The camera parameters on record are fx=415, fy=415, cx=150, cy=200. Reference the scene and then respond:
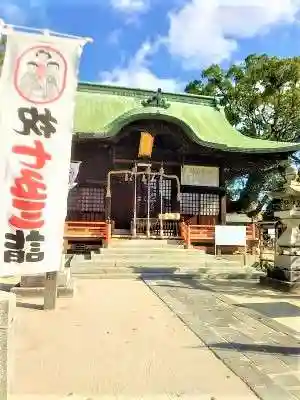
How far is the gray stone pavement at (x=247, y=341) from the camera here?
13.3ft

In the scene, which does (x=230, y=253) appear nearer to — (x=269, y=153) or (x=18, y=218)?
(x=269, y=153)

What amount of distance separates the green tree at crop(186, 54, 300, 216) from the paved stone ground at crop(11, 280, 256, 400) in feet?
67.9

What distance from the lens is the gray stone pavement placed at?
13.3 feet

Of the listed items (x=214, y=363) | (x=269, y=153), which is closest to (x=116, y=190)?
(x=269, y=153)

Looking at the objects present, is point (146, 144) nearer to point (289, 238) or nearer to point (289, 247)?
point (289, 238)

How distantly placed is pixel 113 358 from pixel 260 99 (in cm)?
2625

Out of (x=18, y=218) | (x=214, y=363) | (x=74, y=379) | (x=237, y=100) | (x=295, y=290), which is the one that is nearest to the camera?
(x=18, y=218)

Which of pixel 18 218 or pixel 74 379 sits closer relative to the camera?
pixel 18 218

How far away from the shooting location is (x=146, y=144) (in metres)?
19.2

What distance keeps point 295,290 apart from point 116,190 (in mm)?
12426

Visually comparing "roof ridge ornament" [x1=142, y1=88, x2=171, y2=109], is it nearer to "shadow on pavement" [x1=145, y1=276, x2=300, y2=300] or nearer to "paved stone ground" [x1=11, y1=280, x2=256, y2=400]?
"shadow on pavement" [x1=145, y1=276, x2=300, y2=300]

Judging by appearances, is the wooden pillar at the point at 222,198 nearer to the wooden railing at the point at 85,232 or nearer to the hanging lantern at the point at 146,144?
the hanging lantern at the point at 146,144

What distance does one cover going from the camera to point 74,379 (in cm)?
405

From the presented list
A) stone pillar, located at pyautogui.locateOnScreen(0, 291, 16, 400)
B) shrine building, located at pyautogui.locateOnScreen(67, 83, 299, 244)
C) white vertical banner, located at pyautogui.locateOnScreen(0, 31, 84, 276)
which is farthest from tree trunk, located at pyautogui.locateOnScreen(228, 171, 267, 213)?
stone pillar, located at pyautogui.locateOnScreen(0, 291, 16, 400)
